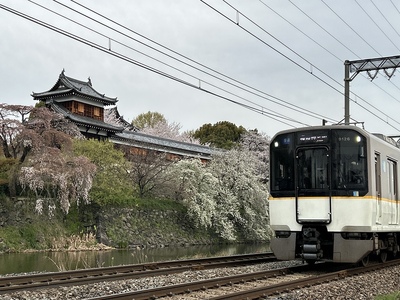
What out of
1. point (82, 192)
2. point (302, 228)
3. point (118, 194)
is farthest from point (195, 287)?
point (118, 194)

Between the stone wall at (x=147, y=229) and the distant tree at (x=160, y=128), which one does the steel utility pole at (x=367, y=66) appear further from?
the distant tree at (x=160, y=128)

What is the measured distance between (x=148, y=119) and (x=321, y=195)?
2255 inches

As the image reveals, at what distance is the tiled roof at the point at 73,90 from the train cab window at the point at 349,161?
103 ft

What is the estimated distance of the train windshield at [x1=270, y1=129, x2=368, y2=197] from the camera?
12.0m

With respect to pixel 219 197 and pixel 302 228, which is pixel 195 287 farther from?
pixel 219 197

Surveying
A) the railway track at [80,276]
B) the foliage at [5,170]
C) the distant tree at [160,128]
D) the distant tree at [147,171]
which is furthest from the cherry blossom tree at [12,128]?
the distant tree at [160,128]

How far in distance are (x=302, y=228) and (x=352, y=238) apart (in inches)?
44.5

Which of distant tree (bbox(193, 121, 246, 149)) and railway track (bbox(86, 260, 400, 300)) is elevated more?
distant tree (bbox(193, 121, 246, 149))

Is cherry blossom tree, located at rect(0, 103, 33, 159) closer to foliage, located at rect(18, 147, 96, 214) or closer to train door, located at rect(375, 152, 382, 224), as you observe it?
foliage, located at rect(18, 147, 96, 214)

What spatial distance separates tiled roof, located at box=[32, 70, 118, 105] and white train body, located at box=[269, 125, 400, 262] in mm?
30599

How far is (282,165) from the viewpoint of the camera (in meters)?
12.9

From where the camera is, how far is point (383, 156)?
13023 mm

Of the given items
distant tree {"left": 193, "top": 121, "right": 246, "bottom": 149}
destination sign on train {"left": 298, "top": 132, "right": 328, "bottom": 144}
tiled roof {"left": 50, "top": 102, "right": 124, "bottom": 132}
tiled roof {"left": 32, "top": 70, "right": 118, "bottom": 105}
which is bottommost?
destination sign on train {"left": 298, "top": 132, "right": 328, "bottom": 144}

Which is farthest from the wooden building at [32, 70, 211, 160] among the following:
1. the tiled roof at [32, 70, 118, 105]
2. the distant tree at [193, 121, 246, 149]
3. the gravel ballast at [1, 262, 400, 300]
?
the gravel ballast at [1, 262, 400, 300]
